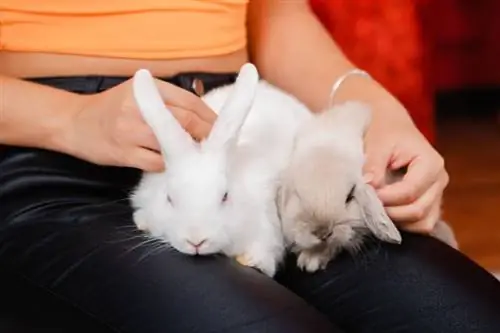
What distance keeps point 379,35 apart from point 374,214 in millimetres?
633

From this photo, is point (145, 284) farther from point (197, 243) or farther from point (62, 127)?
point (62, 127)

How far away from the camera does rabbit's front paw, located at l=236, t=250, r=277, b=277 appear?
937 millimetres

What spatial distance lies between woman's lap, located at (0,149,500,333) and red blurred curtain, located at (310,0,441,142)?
1.80 ft

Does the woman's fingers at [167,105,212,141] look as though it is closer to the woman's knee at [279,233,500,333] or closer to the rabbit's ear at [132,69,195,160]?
the rabbit's ear at [132,69,195,160]

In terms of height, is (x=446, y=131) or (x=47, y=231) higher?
(x=47, y=231)

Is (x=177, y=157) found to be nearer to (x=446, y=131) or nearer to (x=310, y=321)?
(x=310, y=321)

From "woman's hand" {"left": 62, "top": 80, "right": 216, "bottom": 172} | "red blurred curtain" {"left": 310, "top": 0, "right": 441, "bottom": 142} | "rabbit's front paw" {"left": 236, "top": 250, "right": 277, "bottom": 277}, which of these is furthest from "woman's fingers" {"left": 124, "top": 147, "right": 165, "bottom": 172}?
"red blurred curtain" {"left": 310, "top": 0, "right": 441, "bottom": 142}

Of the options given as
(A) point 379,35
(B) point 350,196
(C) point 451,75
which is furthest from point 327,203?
(C) point 451,75

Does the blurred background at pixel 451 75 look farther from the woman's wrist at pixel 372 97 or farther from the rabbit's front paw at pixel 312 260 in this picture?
the rabbit's front paw at pixel 312 260

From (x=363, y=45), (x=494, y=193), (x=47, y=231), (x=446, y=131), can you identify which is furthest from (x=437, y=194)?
(x=446, y=131)

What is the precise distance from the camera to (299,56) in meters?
1.20

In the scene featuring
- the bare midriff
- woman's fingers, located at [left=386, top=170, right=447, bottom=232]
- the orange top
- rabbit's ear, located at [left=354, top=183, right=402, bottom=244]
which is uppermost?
the orange top

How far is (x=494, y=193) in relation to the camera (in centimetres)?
224

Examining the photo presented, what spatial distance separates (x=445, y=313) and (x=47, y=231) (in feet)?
1.25
